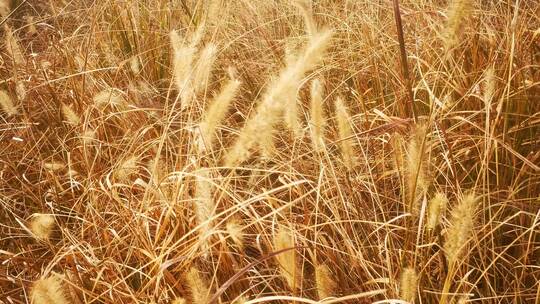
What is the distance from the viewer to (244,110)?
194 centimetres

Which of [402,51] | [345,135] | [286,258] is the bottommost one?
[286,258]

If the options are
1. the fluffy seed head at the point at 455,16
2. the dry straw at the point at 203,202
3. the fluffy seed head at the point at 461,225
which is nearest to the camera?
the fluffy seed head at the point at 461,225

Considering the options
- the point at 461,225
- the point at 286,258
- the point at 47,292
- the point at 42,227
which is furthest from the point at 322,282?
the point at 42,227

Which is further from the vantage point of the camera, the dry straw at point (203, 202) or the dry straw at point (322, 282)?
the dry straw at point (203, 202)

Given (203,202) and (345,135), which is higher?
(345,135)

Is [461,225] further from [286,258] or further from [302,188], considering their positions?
[302,188]

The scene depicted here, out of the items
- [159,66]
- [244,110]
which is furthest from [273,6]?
[244,110]

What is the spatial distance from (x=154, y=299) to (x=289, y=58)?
674mm

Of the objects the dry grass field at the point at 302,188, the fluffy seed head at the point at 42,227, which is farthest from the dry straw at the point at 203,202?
the fluffy seed head at the point at 42,227

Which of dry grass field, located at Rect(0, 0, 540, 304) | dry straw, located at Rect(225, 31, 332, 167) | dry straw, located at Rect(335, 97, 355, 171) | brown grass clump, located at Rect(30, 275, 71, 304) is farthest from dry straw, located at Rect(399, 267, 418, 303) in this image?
brown grass clump, located at Rect(30, 275, 71, 304)

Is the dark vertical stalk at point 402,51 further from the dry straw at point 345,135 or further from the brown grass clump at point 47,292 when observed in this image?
the brown grass clump at point 47,292

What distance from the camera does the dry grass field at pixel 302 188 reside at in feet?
3.58

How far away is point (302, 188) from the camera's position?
4.81 ft

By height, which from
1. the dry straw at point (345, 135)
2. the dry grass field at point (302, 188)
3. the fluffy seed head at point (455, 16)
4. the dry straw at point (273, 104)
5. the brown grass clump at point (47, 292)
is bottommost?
the dry grass field at point (302, 188)
